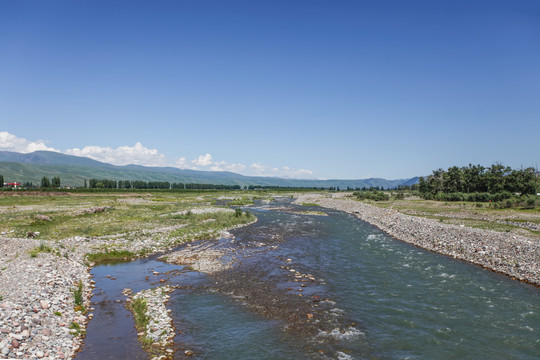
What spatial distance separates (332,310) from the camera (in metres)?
18.3

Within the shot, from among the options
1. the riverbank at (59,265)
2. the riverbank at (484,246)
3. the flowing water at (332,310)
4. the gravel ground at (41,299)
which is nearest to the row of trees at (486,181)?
the riverbank at (484,246)

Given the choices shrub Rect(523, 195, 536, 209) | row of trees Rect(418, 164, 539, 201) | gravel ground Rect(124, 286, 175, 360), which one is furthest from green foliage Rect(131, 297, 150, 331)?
row of trees Rect(418, 164, 539, 201)

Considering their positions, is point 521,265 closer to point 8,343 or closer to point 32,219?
point 8,343

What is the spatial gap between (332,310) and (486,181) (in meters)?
116

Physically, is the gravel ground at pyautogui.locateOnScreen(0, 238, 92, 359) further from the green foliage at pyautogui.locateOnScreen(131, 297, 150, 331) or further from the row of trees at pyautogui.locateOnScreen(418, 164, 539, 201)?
the row of trees at pyautogui.locateOnScreen(418, 164, 539, 201)

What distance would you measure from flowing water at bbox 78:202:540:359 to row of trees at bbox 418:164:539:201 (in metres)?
87.8

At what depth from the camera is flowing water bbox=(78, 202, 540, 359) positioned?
563 inches

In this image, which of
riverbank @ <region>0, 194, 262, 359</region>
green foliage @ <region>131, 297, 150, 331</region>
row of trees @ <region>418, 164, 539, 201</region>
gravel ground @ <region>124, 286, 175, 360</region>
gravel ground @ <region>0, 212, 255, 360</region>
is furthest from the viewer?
row of trees @ <region>418, 164, 539, 201</region>

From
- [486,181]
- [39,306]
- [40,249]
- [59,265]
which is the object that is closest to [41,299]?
[39,306]

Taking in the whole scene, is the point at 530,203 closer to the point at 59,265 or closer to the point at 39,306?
the point at 59,265

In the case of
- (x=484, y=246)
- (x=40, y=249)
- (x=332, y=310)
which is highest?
(x=484, y=246)

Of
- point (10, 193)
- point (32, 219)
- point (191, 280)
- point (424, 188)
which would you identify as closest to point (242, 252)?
point (191, 280)

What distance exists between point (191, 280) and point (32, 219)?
36.4m

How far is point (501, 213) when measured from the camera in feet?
193
